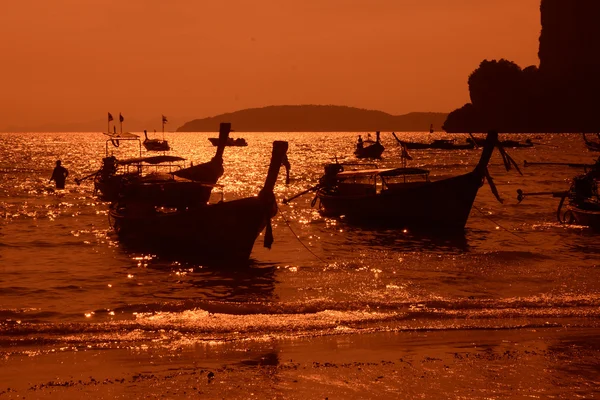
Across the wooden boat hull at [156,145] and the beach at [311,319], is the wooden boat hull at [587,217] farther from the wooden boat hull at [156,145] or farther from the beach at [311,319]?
the wooden boat hull at [156,145]

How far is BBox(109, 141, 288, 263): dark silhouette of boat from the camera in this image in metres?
24.6

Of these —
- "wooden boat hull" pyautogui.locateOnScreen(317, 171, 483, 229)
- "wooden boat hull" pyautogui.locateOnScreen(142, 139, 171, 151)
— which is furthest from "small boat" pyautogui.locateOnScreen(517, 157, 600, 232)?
"wooden boat hull" pyautogui.locateOnScreen(142, 139, 171, 151)

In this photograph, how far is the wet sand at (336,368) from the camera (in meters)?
11.9

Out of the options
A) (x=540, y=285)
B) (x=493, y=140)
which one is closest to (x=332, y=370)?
(x=540, y=285)

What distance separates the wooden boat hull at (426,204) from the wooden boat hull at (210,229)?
1204cm

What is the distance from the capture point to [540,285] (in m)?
21.4

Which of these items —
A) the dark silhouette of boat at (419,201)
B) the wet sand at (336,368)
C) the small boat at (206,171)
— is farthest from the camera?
the dark silhouette of boat at (419,201)

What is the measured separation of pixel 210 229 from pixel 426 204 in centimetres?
1306

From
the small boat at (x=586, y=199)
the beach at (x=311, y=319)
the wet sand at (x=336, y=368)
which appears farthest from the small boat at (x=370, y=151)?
the wet sand at (x=336, y=368)

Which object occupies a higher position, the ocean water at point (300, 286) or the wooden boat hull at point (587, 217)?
the wooden boat hull at point (587, 217)

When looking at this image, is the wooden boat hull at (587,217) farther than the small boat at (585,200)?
No

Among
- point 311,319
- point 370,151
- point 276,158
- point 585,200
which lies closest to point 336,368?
point 311,319

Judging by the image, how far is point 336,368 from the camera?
13242mm

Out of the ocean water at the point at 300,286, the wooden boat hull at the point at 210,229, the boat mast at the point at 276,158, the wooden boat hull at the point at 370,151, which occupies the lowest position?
the ocean water at the point at 300,286
